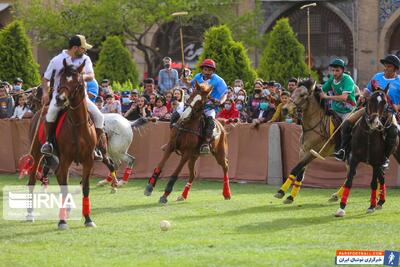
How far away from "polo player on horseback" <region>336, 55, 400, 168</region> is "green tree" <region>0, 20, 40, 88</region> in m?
17.4

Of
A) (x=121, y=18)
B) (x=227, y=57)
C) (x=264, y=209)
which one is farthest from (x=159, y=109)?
(x=121, y=18)

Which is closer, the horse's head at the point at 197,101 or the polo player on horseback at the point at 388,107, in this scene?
the polo player on horseback at the point at 388,107

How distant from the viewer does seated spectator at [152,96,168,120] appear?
75.2 feet

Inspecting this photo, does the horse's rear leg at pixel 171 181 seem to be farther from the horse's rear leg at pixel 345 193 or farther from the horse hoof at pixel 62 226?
the horse hoof at pixel 62 226

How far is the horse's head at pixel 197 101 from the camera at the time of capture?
54.6 feet

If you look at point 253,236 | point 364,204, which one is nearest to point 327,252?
point 253,236

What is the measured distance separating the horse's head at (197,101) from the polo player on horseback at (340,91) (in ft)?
7.25

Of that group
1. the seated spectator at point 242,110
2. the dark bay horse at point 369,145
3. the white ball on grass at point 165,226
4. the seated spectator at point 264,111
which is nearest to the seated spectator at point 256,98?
the seated spectator at point 264,111

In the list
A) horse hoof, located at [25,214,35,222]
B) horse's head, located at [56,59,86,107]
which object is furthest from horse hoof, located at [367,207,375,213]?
horse hoof, located at [25,214,35,222]

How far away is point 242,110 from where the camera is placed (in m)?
23.3

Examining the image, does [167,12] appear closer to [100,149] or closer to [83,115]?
[100,149]

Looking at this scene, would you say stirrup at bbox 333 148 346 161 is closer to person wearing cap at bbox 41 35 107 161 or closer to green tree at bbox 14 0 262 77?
person wearing cap at bbox 41 35 107 161

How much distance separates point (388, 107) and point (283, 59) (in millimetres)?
15290

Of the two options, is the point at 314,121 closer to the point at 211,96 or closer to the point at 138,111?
the point at 211,96
